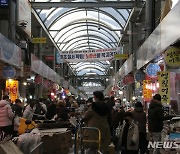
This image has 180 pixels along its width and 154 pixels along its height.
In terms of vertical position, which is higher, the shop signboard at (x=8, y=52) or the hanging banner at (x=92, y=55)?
the hanging banner at (x=92, y=55)

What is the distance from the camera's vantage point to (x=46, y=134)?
8.84m

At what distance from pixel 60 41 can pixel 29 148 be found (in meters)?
32.1

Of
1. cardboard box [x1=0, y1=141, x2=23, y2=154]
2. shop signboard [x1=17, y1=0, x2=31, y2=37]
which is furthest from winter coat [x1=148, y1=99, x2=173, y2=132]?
shop signboard [x1=17, y1=0, x2=31, y2=37]

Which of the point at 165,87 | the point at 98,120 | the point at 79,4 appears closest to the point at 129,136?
the point at 98,120

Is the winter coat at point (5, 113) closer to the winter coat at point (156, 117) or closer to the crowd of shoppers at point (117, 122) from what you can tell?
the crowd of shoppers at point (117, 122)

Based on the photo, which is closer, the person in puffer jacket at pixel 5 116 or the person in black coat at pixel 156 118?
the person in black coat at pixel 156 118

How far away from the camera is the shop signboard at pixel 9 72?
714 inches

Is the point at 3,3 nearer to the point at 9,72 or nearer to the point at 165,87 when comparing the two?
the point at 9,72

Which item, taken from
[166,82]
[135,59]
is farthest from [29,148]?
[135,59]

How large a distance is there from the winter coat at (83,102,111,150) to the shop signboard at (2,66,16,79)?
10.2m

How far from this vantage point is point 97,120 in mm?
8383

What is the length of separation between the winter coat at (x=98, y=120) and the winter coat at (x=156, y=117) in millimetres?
2227

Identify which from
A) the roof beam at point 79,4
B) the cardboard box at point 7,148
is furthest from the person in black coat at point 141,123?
the roof beam at point 79,4

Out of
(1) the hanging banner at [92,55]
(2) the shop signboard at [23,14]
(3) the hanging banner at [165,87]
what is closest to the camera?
(3) the hanging banner at [165,87]
